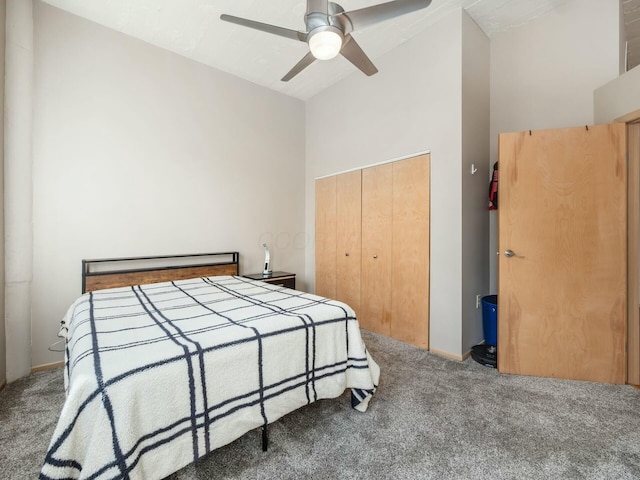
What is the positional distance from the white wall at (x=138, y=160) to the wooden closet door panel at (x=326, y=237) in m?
0.50

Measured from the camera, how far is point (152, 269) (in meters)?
2.98

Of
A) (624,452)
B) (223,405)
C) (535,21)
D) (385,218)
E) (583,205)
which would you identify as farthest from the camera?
(385,218)

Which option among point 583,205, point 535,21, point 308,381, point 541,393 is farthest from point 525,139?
point 308,381

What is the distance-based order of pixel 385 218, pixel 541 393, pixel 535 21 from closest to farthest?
pixel 541 393 → pixel 535 21 → pixel 385 218

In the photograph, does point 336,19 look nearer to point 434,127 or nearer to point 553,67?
point 434,127

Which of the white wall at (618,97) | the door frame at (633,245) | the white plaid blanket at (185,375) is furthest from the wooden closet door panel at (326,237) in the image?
the door frame at (633,245)

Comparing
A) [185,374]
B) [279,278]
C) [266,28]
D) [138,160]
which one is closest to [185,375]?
[185,374]

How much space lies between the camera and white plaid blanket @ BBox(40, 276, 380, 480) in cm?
98

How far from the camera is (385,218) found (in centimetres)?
322

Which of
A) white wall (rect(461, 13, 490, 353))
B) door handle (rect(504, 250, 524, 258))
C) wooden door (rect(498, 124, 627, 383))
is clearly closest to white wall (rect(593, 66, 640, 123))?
wooden door (rect(498, 124, 627, 383))

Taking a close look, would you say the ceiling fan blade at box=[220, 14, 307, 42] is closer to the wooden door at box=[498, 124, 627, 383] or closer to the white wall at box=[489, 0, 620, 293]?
the wooden door at box=[498, 124, 627, 383]

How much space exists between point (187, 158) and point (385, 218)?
7.62ft

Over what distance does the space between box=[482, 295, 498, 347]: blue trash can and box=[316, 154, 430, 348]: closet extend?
0.53 m

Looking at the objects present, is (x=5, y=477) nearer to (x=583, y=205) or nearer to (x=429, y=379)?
(x=429, y=379)
